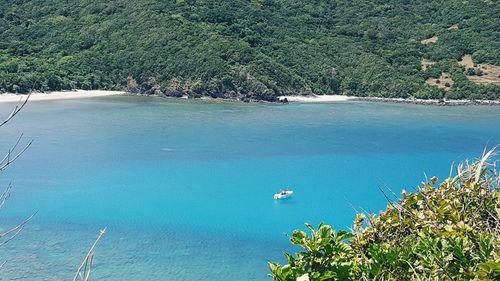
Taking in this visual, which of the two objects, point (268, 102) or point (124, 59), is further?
point (124, 59)

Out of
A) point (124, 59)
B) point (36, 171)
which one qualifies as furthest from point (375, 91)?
point (36, 171)

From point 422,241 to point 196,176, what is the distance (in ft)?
84.8

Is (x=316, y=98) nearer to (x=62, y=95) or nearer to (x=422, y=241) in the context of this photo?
(x=62, y=95)

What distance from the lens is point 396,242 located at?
4.36m

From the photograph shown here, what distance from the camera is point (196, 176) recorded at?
29156 mm

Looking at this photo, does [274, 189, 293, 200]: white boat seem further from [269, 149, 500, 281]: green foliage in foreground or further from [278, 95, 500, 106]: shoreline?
[278, 95, 500, 106]: shoreline

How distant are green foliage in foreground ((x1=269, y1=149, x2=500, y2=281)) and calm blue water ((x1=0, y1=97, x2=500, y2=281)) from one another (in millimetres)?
7959

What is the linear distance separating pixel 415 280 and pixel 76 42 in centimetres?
7258

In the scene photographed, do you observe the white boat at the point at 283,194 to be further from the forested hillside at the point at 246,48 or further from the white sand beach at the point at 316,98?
the white sand beach at the point at 316,98

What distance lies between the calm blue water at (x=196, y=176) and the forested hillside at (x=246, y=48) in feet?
27.7

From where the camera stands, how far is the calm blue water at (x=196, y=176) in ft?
57.5

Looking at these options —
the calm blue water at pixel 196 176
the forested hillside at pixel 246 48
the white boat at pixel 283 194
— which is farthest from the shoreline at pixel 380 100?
the white boat at pixel 283 194

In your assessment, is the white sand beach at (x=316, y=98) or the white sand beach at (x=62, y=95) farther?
the white sand beach at (x=316, y=98)

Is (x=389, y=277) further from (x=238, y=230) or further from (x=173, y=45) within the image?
(x=173, y=45)
